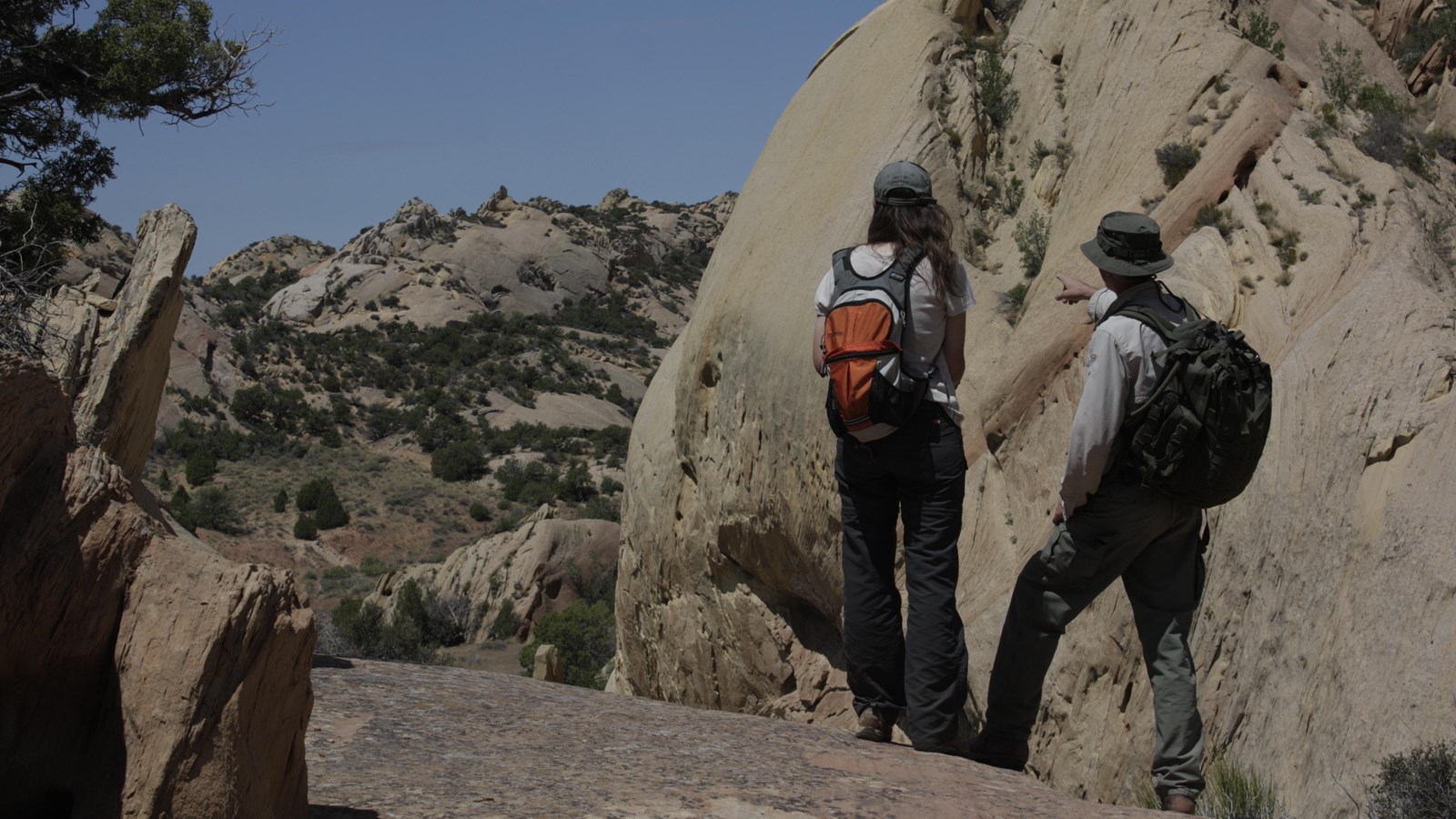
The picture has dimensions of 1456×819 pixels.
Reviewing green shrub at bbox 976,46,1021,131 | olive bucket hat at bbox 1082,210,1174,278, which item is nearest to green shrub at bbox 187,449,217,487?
green shrub at bbox 976,46,1021,131

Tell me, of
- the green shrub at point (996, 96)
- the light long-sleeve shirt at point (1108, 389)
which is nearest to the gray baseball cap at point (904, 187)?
the light long-sleeve shirt at point (1108, 389)

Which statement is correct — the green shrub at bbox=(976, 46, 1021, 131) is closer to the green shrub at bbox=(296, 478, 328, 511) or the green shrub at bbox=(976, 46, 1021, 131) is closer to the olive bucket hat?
the olive bucket hat

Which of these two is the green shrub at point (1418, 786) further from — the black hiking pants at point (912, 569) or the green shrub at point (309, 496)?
the green shrub at point (309, 496)

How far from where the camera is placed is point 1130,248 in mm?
4691

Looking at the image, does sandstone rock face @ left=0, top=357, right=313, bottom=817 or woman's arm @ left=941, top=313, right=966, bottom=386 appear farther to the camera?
woman's arm @ left=941, top=313, right=966, bottom=386

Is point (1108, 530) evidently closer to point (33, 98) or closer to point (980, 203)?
point (980, 203)

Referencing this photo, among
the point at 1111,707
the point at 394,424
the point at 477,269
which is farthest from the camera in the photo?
the point at 477,269

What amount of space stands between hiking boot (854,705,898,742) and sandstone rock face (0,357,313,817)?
8.23ft

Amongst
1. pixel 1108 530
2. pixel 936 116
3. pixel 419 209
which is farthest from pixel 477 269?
pixel 1108 530

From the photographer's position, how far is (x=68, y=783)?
130 inches

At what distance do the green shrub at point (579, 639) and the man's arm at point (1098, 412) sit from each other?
1655 cm

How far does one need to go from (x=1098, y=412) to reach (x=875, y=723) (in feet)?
5.52

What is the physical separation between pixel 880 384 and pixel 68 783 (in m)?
2.97

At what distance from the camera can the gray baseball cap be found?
513 cm
